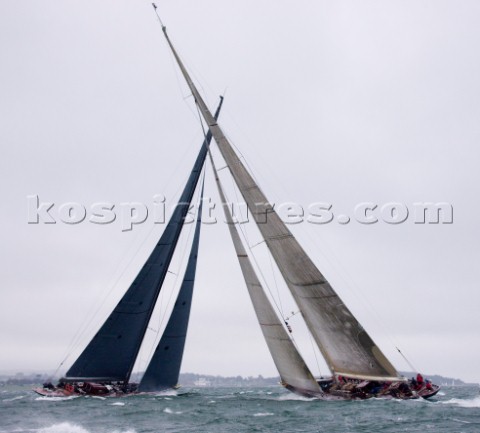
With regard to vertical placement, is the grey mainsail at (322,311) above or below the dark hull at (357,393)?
above

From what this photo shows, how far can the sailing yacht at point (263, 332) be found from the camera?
22578mm

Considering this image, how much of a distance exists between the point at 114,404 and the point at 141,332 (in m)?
4.99

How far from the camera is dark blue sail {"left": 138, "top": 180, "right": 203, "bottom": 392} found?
3064 cm

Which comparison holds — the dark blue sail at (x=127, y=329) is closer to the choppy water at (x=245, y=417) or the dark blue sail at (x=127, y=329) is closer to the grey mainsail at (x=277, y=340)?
the choppy water at (x=245, y=417)

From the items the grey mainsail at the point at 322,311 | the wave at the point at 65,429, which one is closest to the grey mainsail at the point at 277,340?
the grey mainsail at the point at 322,311

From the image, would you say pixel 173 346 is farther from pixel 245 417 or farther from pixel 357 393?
pixel 357 393

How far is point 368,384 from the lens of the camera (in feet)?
80.8

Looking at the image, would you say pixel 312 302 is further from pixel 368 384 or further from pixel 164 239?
pixel 164 239

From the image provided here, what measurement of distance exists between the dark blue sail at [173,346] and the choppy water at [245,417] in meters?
2.98

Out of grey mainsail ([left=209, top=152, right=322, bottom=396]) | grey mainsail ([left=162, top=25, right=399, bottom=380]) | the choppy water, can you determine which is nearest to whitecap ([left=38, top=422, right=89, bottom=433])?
the choppy water

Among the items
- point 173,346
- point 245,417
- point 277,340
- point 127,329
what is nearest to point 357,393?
point 277,340

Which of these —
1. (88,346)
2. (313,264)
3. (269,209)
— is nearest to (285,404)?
(313,264)

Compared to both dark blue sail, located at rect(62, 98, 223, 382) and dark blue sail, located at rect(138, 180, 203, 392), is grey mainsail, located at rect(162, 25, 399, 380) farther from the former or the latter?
dark blue sail, located at rect(138, 180, 203, 392)

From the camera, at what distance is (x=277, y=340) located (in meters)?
24.4
